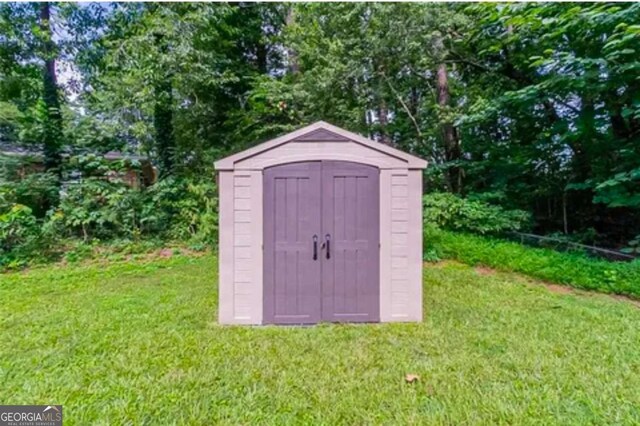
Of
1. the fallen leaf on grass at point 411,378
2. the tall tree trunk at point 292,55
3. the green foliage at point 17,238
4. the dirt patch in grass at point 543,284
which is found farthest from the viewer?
the tall tree trunk at point 292,55

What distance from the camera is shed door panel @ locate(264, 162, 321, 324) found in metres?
3.63

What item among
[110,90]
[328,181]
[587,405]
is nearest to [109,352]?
[328,181]

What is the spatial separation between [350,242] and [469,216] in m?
4.06

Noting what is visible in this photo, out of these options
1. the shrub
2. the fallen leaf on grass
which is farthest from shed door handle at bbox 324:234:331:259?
the shrub

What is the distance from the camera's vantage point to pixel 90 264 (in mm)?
6570

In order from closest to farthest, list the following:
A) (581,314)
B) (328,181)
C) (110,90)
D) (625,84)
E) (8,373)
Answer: (8,373)
(328,181)
(581,314)
(625,84)
(110,90)

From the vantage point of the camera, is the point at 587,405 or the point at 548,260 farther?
the point at 548,260

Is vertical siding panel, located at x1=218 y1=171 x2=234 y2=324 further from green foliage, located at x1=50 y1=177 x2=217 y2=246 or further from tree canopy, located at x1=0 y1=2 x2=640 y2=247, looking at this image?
tree canopy, located at x1=0 y1=2 x2=640 y2=247

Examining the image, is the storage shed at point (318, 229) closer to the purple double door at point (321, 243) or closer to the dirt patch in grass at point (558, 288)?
the purple double door at point (321, 243)

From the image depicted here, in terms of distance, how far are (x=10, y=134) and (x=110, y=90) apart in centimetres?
321

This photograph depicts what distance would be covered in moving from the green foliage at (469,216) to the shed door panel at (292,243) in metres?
Answer: 3.96

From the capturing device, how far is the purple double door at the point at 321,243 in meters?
3.63

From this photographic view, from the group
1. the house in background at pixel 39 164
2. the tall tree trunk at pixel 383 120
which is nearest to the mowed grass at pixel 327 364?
the house in background at pixel 39 164

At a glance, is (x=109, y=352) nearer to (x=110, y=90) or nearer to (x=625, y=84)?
(x=110, y=90)
